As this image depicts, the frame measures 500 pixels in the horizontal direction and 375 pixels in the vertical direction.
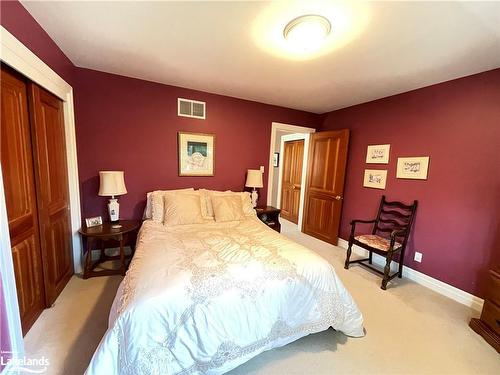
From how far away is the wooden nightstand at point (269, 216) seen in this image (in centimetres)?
339

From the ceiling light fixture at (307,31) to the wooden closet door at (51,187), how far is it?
2033mm

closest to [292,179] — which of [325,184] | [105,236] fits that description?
[325,184]

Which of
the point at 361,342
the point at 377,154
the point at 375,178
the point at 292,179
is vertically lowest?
the point at 361,342

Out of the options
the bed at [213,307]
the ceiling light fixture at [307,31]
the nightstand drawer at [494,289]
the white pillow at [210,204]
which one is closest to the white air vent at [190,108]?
→ the white pillow at [210,204]

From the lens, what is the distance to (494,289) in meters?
1.77

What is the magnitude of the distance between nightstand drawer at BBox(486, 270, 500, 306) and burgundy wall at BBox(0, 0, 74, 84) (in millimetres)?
3919

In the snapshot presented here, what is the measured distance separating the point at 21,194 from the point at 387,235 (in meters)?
3.86

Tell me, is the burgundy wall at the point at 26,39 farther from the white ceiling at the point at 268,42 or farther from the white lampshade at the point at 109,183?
the white lampshade at the point at 109,183

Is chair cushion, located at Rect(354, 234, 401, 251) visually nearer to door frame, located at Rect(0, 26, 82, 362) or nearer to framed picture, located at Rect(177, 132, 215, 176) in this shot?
framed picture, located at Rect(177, 132, 215, 176)

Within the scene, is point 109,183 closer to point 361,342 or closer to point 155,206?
point 155,206

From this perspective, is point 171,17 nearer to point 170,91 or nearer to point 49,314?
point 170,91

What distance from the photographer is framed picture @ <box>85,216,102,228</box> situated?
98.1 inches

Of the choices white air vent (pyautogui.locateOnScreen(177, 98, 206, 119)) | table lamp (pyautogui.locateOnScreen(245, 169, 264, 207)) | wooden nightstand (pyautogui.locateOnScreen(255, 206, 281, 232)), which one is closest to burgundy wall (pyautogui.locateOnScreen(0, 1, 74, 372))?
white air vent (pyautogui.locateOnScreen(177, 98, 206, 119))

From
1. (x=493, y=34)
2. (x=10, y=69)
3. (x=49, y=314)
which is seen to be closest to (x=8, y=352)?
(x=49, y=314)
